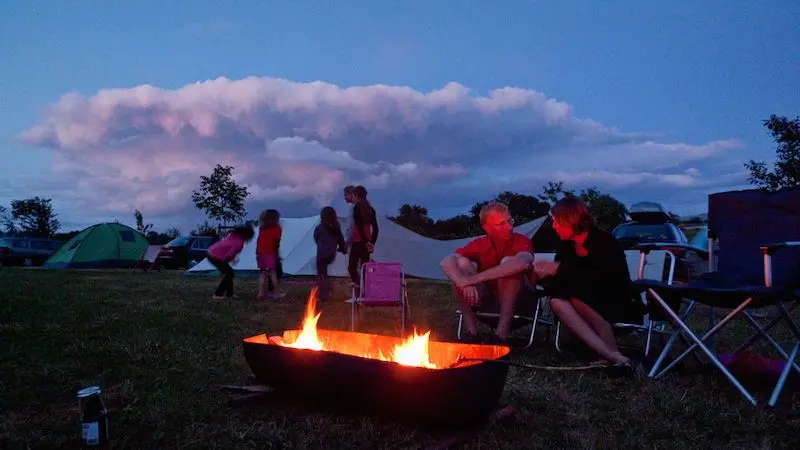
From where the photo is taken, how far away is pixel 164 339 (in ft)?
13.2

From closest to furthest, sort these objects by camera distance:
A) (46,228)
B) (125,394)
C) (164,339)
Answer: (125,394) < (164,339) < (46,228)

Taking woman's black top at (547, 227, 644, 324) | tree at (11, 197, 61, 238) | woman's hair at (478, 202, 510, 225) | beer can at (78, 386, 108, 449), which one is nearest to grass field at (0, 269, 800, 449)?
beer can at (78, 386, 108, 449)

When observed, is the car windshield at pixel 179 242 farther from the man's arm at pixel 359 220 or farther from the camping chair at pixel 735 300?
the camping chair at pixel 735 300

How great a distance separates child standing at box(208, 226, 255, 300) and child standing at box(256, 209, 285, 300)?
0.26 meters

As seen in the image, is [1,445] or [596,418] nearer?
[1,445]

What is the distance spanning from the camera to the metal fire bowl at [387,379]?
211 centimetres

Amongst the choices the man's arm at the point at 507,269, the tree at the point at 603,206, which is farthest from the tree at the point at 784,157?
the man's arm at the point at 507,269

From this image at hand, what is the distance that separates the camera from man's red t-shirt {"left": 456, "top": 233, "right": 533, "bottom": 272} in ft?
12.7

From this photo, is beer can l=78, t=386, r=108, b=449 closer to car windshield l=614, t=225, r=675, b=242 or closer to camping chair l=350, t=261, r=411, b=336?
camping chair l=350, t=261, r=411, b=336

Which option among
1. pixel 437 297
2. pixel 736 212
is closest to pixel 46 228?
pixel 437 297

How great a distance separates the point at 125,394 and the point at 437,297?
226 inches

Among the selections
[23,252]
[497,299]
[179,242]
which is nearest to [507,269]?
[497,299]

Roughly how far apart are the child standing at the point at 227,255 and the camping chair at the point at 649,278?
4565 mm

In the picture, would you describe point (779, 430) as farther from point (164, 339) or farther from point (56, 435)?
point (164, 339)
